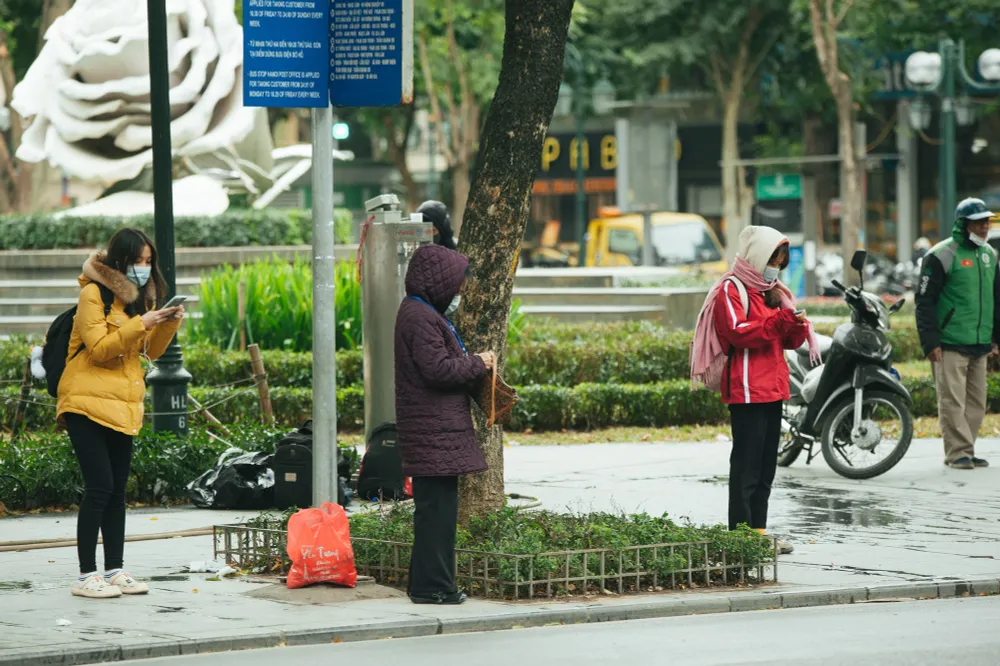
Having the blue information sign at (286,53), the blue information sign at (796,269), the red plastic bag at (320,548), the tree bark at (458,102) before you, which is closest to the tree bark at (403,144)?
the tree bark at (458,102)

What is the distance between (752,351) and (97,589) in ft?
12.0

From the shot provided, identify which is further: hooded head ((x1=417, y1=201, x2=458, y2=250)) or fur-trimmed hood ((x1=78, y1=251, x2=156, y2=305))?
hooded head ((x1=417, y1=201, x2=458, y2=250))

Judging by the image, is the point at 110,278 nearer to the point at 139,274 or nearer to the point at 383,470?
the point at 139,274

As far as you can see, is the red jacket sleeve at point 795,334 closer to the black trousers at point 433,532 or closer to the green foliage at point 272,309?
the black trousers at point 433,532

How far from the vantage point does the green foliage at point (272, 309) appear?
16562 mm

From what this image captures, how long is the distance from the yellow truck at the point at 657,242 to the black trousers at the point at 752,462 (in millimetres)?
22043

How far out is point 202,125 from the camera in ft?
76.4

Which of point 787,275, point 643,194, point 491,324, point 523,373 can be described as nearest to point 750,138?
point 787,275

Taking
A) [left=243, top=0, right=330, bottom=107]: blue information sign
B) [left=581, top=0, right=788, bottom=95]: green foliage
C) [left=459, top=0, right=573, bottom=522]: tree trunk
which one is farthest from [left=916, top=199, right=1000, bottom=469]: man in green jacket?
[left=581, top=0, right=788, bottom=95]: green foliage

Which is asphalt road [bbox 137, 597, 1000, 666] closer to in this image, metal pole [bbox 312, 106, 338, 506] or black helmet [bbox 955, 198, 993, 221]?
metal pole [bbox 312, 106, 338, 506]

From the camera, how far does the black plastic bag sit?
35.7ft

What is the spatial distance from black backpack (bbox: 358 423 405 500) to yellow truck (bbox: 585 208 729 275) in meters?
20.6

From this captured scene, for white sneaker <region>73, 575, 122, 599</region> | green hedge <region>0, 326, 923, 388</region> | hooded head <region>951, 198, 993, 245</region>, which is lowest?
white sneaker <region>73, 575, 122, 599</region>

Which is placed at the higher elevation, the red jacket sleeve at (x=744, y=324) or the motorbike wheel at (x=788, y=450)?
the red jacket sleeve at (x=744, y=324)
